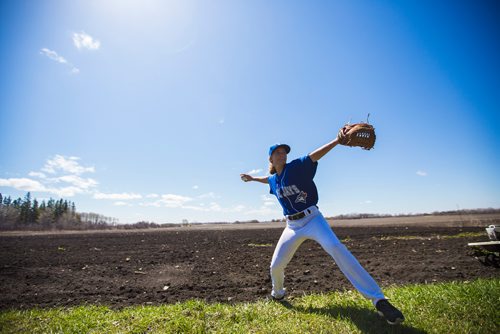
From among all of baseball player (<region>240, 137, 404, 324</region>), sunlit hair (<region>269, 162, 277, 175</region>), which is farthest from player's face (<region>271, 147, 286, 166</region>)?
sunlit hair (<region>269, 162, 277, 175</region>)

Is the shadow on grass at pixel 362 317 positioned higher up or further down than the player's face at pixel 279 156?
further down

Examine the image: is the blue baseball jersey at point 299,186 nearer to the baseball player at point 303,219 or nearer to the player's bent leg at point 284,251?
the baseball player at point 303,219

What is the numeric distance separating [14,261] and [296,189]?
12.0 metres

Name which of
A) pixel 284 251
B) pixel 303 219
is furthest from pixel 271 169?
pixel 284 251

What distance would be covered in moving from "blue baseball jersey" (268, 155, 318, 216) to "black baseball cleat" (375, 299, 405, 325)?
5.23ft

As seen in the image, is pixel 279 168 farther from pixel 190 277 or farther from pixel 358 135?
pixel 190 277

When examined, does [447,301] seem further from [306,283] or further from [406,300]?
[306,283]

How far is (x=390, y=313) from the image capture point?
124 inches

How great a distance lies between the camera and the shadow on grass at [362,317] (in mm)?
3180

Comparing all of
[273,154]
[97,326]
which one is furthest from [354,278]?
[97,326]

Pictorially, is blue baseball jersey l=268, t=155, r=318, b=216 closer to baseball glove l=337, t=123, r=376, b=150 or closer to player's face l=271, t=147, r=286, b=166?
player's face l=271, t=147, r=286, b=166

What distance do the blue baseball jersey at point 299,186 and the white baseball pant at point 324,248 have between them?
0.17 m

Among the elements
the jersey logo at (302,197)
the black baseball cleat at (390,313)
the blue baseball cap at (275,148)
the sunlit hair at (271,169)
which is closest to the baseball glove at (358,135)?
the jersey logo at (302,197)

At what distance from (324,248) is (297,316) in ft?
3.56
